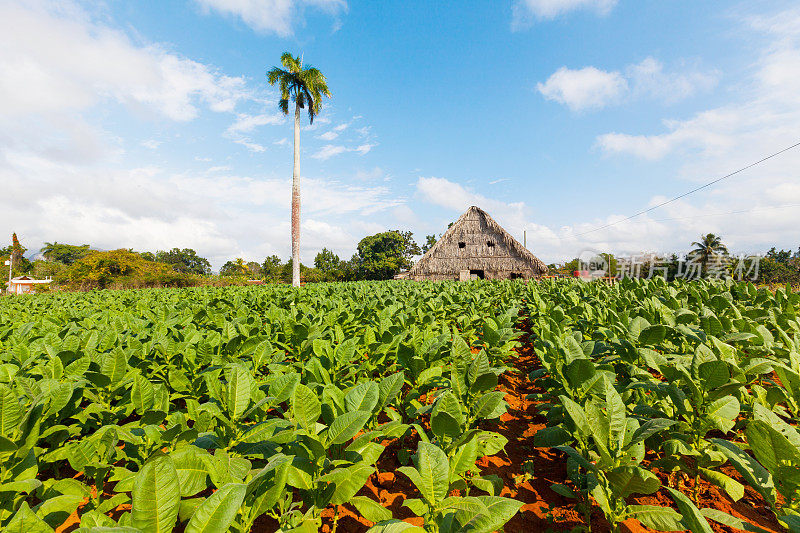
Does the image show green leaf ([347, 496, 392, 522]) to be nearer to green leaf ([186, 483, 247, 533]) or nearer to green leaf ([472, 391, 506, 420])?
green leaf ([186, 483, 247, 533])

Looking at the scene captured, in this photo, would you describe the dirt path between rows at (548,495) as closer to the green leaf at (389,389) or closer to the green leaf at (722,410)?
the green leaf at (722,410)

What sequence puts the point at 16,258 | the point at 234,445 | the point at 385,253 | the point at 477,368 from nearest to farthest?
the point at 234,445
the point at 477,368
the point at 385,253
the point at 16,258

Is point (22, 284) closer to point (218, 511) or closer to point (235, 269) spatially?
point (235, 269)

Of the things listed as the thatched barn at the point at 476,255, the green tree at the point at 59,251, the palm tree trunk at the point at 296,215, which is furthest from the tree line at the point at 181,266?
the thatched barn at the point at 476,255

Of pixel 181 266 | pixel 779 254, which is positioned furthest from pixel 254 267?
pixel 779 254

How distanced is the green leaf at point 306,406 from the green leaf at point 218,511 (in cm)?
55

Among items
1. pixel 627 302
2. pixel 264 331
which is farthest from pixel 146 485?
pixel 627 302

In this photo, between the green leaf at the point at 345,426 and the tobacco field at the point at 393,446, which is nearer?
the tobacco field at the point at 393,446

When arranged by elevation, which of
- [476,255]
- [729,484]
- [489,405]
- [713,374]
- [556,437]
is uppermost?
[476,255]

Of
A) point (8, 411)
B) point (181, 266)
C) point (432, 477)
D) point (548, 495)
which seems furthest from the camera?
point (181, 266)

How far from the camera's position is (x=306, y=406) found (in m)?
1.63

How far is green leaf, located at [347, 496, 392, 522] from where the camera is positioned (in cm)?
144

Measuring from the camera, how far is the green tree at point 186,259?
99963 mm

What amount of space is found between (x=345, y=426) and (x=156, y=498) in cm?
72
